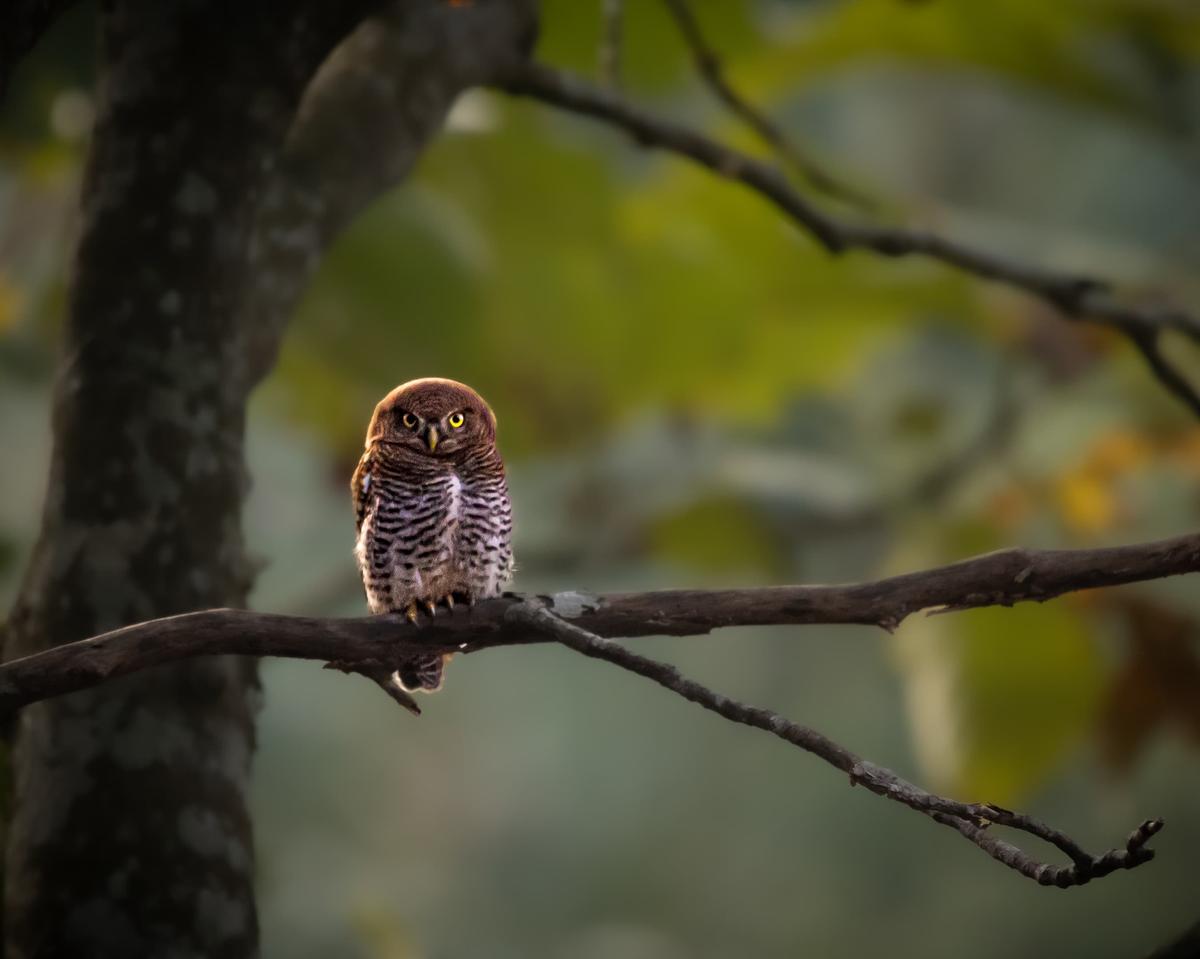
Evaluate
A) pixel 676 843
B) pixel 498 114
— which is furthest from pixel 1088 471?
pixel 676 843

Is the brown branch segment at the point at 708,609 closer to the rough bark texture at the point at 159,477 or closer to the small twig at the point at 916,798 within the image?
the small twig at the point at 916,798

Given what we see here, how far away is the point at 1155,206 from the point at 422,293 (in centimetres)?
379

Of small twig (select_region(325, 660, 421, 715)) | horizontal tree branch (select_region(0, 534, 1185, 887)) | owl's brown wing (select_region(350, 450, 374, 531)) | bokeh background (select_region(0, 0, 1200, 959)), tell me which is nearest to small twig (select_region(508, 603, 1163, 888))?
horizontal tree branch (select_region(0, 534, 1185, 887))

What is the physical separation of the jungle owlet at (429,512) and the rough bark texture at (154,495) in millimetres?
118

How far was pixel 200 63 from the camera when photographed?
1235 millimetres

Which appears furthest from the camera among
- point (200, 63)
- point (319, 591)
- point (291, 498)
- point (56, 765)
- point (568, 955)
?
point (568, 955)

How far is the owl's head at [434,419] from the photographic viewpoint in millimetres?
1144

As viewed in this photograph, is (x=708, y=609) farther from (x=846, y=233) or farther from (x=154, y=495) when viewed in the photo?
(x=846, y=233)

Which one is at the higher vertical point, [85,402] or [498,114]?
[498,114]

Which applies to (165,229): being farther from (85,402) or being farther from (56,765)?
(56,765)

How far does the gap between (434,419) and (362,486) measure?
160 mm

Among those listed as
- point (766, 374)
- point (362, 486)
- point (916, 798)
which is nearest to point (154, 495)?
point (362, 486)

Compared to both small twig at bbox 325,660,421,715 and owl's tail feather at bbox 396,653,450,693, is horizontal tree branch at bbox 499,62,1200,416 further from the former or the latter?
small twig at bbox 325,660,421,715

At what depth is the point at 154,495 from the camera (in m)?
1.16
